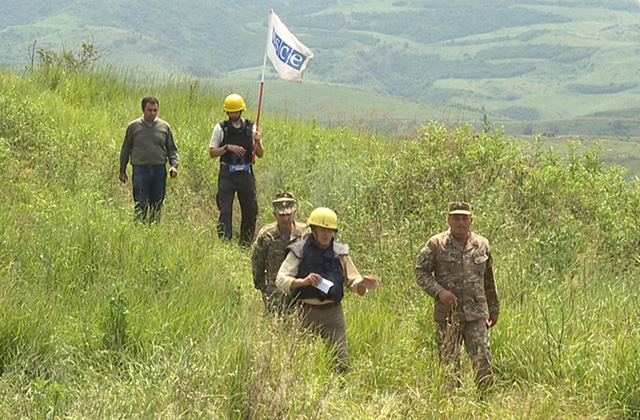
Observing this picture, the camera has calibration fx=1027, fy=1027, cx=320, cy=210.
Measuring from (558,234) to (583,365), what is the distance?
373 centimetres

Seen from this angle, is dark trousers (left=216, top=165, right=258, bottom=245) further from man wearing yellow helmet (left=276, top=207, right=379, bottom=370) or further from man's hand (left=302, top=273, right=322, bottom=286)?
man's hand (left=302, top=273, right=322, bottom=286)

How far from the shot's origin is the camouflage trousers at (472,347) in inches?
314

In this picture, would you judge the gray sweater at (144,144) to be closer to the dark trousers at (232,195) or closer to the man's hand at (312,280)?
the dark trousers at (232,195)

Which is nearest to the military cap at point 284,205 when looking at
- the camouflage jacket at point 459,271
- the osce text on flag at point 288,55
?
the camouflage jacket at point 459,271

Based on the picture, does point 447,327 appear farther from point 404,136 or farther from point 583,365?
point 404,136

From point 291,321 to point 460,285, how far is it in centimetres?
134

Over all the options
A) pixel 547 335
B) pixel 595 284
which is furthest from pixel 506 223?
pixel 547 335

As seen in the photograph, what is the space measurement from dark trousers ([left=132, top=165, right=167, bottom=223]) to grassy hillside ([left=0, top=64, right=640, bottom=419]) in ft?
1.05

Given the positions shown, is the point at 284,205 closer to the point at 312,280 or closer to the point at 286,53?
the point at 312,280

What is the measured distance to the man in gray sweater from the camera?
481 inches

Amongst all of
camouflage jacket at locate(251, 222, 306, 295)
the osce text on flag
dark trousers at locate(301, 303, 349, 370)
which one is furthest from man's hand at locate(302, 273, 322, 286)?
the osce text on flag

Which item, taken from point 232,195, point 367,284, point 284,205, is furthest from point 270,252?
point 232,195

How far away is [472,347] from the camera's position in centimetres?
805

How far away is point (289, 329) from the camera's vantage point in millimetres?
7902
